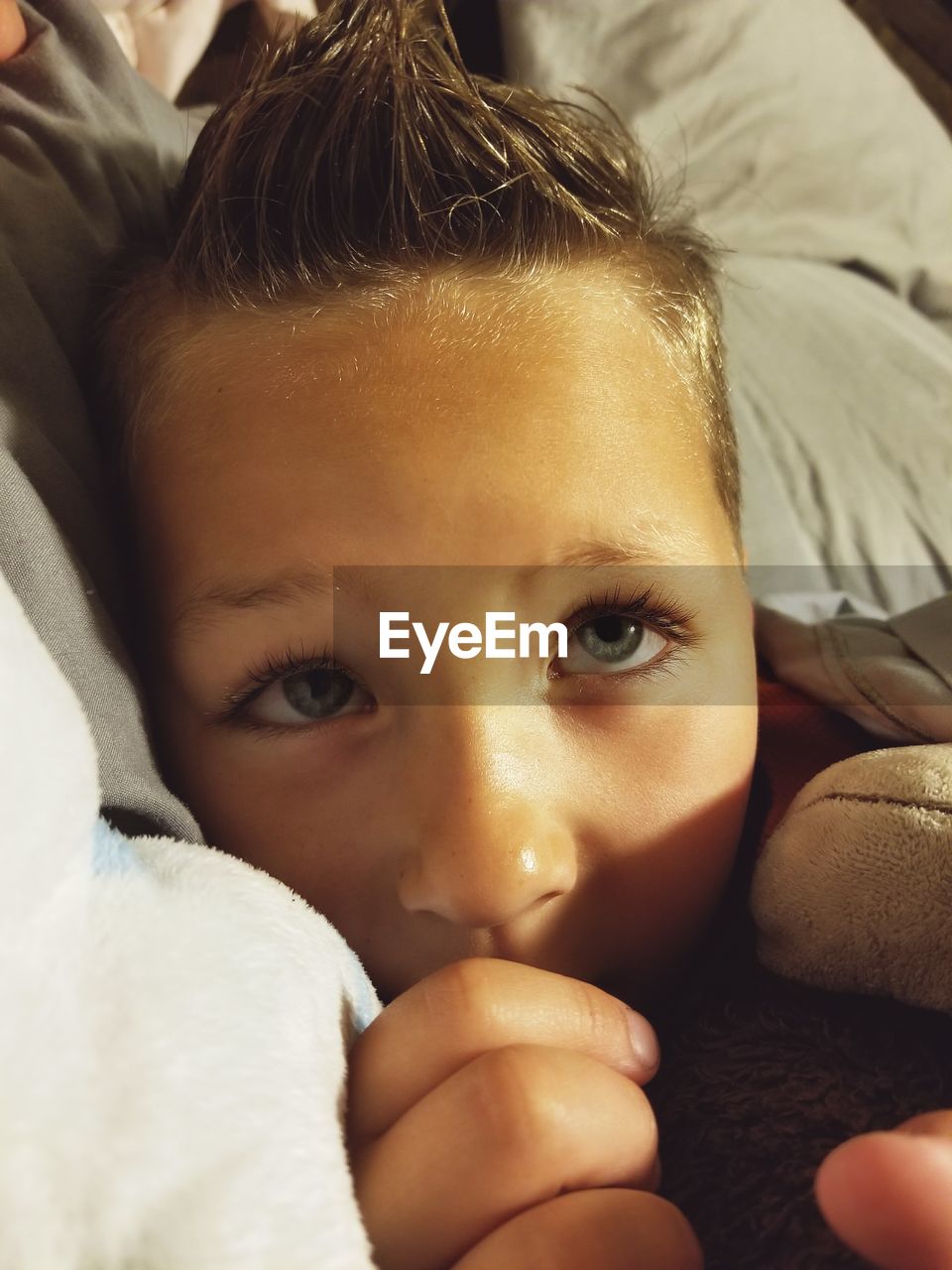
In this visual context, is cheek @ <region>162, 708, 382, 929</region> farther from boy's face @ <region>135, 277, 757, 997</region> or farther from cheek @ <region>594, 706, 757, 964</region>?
cheek @ <region>594, 706, 757, 964</region>

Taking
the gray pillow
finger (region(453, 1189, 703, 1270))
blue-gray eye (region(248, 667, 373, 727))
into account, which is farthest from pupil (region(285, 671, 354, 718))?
finger (region(453, 1189, 703, 1270))

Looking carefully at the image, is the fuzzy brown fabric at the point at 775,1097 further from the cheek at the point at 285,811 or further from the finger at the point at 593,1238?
the cheek at the point at 285,811

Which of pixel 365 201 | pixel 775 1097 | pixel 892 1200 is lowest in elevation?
pixel 775 1097

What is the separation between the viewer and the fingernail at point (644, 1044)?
1.58 feet

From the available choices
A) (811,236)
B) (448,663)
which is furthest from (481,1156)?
(811,236)

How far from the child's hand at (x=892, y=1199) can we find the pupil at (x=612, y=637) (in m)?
0.34

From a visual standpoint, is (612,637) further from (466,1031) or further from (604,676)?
(466,1031)

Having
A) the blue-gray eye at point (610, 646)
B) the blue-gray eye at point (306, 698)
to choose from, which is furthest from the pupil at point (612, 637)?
the blue-gray eye at point (306, 698)

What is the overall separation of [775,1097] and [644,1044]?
63 mm

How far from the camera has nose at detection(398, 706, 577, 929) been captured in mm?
508

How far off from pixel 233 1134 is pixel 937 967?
0.35 meters

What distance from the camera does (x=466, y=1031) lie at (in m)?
0.42

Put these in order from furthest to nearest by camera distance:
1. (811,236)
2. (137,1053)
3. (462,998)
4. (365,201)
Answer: (811,236)
(365,201)
(462,998)
(137,1053)

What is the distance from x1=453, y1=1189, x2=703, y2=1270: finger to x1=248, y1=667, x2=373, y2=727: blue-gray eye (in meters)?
0.32
